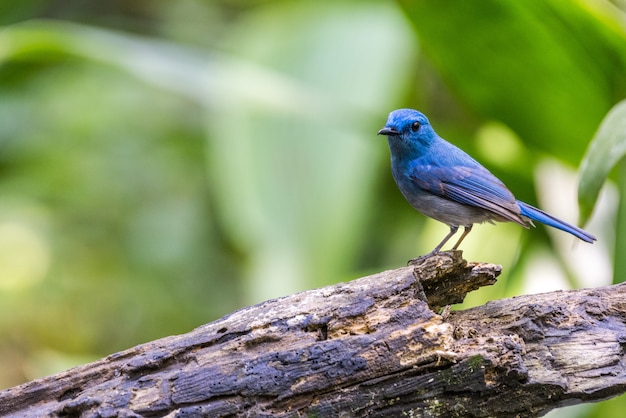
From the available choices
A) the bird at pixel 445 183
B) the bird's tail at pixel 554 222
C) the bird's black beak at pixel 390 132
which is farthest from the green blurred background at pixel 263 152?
the bird's black beak at pixel 390 132

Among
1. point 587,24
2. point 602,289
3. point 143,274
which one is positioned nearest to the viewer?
point 602,289

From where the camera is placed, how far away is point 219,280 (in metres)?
7.36

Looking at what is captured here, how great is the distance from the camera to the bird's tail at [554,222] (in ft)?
10.9

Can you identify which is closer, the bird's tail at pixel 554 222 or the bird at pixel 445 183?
the bird's tail at pixel 554 222

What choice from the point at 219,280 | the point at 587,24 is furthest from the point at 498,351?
the point at 219,280

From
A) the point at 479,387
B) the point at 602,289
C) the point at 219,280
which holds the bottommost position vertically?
the point at 479,387

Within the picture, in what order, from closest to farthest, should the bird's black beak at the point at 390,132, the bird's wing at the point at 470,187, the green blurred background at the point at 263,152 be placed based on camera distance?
1. the bird's wing at the point at 470,187
2. the bird's black beak at the point at 390,132
3. the green blurred background at the point at 263,152

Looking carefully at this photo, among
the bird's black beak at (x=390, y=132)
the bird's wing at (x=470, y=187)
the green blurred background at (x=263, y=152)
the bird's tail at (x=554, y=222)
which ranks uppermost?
the green blurred background at (x=263, y=152)

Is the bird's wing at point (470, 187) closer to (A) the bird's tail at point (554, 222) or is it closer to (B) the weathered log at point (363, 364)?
(A) the bird's tail at point (554, 222)

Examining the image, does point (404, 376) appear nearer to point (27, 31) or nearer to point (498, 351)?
point (498, 351)

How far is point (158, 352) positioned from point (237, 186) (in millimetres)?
2765

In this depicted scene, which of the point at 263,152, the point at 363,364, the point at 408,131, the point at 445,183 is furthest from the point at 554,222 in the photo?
the point at 263,152

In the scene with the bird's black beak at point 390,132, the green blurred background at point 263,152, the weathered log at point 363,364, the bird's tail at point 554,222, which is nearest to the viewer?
the weathered log at point 363,364

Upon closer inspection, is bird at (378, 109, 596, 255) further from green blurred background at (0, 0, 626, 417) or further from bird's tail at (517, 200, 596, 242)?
green blurred background at (0, 0, 626, 417)
